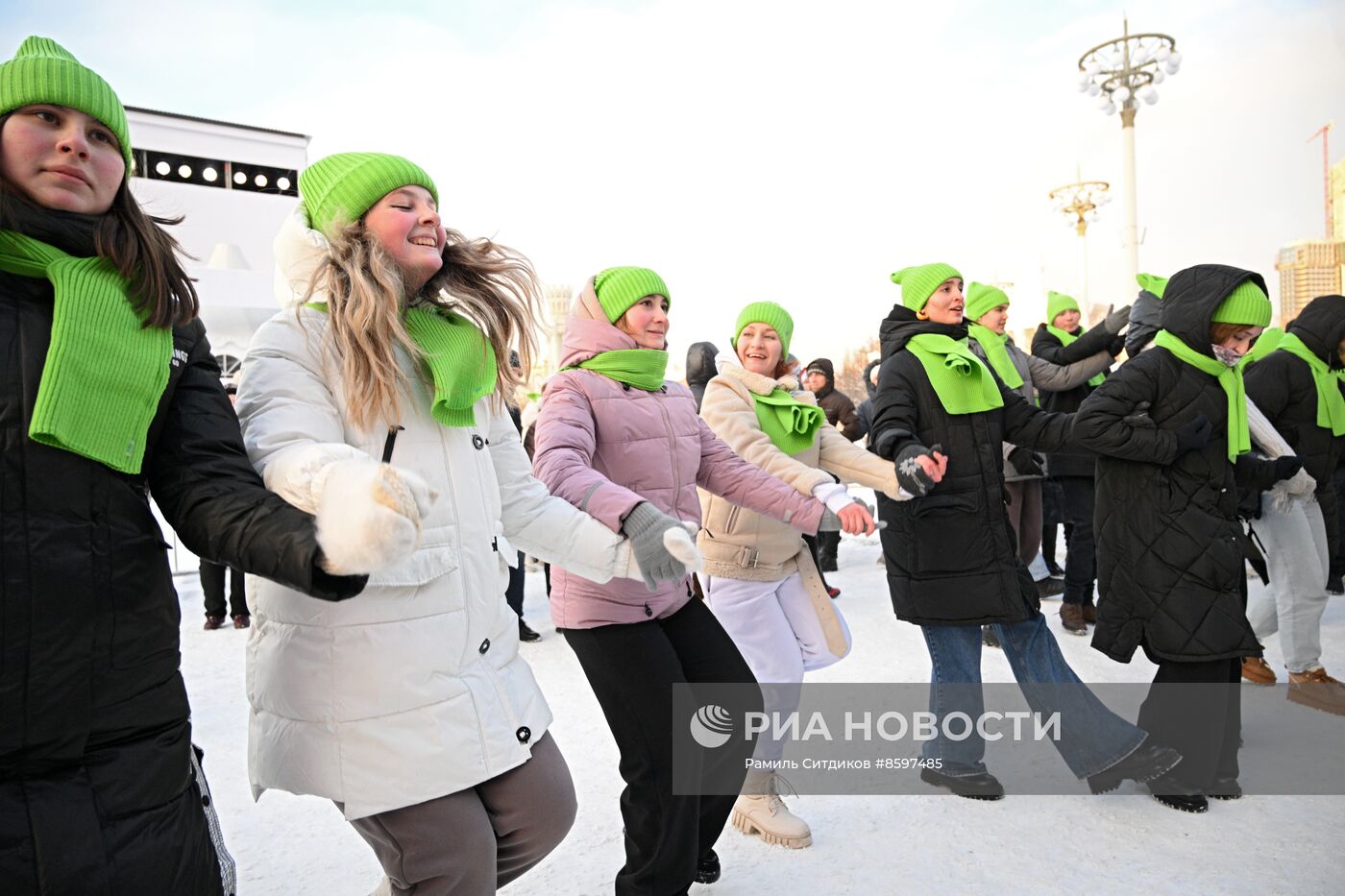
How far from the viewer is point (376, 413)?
1.88 m

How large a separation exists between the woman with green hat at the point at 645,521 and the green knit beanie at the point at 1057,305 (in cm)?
476

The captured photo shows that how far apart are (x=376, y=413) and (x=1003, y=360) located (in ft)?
15.0

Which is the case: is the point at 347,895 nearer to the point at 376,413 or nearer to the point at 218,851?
the point at 218,851

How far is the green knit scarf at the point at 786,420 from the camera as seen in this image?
371cm

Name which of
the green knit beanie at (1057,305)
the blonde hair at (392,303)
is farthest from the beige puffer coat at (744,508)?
the green knit beanie at (1057,305)

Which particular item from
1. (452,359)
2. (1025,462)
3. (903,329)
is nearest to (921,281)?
(903,329)

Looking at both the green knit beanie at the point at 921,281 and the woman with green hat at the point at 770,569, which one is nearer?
the woman with green hat at the point at 770,569

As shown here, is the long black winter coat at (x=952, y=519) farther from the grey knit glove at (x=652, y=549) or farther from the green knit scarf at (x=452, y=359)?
the green knit scarf at (x=452, y=359)

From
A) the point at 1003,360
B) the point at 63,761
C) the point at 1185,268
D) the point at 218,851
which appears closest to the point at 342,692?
the point at 218,851

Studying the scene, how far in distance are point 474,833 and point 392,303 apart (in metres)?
1.13

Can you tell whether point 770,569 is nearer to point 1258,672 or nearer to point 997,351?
point 997,351

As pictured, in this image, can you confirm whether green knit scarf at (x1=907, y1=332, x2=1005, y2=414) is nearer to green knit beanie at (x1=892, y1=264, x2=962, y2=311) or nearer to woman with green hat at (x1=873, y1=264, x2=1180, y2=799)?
woman with green hat at (x1=873, y1=264, x2=1180, y2=799)

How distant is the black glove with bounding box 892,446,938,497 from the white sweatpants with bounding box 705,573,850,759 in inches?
24.4

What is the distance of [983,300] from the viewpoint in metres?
5.75
